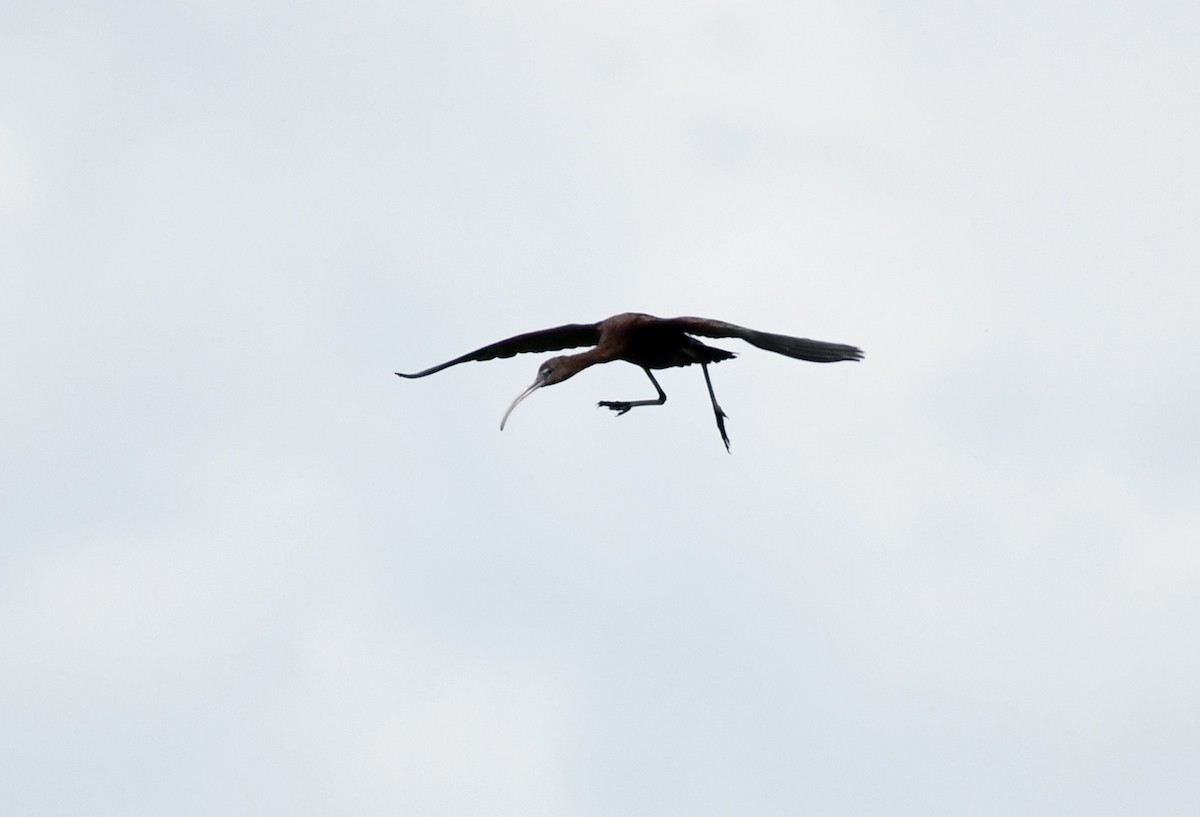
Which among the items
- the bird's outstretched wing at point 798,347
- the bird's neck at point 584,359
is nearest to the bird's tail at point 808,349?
the bird's outstretched wing at point 798,347

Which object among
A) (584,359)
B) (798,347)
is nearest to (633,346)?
(584,359)

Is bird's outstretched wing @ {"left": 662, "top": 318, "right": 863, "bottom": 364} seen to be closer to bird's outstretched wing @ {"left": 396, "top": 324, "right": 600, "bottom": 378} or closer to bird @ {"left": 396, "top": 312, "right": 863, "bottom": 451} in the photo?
bird @ {"left": 396, "top": 312, "right": 863, "bottom": 451}

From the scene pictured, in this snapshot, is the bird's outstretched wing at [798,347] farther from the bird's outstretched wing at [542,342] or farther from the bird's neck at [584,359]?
the bird's outstretched wing at [542,342]

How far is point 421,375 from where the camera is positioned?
1877 centimetres

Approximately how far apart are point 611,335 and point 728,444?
1759 mm

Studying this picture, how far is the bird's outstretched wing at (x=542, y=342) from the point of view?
19375 mm

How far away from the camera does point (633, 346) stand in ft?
61.5

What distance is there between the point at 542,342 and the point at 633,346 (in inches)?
→ 56.3

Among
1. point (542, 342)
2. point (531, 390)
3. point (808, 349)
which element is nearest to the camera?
point (808, 349)

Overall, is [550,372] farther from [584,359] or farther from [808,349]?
[808,349]

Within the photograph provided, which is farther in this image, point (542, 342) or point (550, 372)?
point (542, 342)

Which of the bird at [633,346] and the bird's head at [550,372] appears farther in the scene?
the bird's head at [550,372]

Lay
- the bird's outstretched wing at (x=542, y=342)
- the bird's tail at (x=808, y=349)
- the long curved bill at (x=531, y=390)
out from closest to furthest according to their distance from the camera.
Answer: the bird's tail at (x=808, y=349)
the long curved bill at (x=531, y=390)
the bird's outstretched wing at (x=542, y=342)

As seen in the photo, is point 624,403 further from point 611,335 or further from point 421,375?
point 421,375
